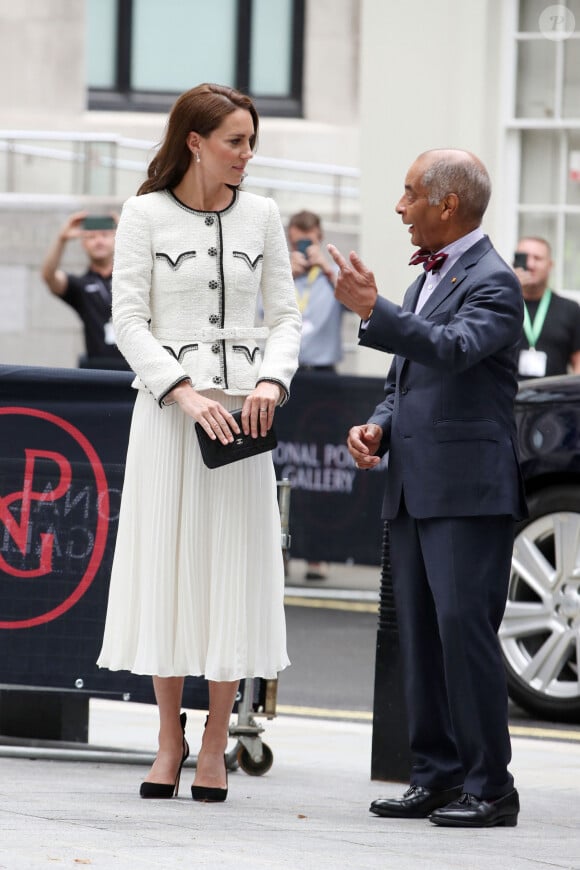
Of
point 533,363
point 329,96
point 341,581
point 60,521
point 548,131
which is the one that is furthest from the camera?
point 329,96

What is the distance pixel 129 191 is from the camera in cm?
1858

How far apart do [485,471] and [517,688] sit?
3.14 meters

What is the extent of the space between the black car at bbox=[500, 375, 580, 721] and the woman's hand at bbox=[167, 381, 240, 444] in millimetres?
3074

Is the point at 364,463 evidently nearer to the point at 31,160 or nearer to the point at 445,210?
the point at 445,210

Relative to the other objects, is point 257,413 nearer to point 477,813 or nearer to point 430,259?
point 430,259

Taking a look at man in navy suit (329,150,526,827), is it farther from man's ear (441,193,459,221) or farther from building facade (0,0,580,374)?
building facade (0,0,580,374)

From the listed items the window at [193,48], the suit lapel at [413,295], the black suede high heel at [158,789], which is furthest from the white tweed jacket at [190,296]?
the window at [193,48]

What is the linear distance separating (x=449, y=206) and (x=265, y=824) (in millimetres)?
1819

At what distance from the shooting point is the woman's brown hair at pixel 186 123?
238 inches

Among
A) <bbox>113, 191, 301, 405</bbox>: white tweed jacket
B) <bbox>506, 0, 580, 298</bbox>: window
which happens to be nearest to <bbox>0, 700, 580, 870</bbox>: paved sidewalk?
<bbox>113, 191, 301, 405</bbox>: white tweed jacket

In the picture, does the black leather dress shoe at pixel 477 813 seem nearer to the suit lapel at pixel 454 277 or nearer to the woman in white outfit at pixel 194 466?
the woman in white outfit at pixel 194 466

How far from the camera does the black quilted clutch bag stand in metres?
5.84

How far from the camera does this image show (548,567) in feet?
28.6

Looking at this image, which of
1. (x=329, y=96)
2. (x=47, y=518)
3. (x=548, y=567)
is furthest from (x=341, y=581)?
(x=329, y=96)
